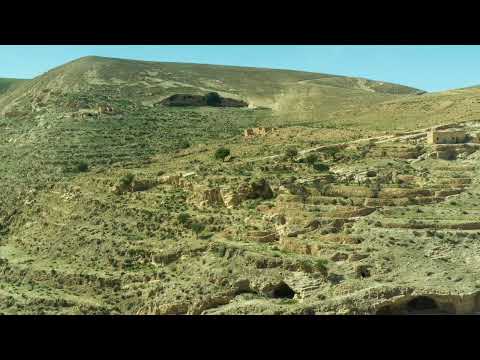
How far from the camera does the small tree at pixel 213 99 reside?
5116cm

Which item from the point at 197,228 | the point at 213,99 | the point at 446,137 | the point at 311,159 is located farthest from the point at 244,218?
the point at 213,99

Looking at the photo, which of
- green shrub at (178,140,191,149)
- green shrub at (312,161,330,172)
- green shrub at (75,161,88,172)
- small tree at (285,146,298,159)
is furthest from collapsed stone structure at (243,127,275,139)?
green shrub at (75,161,88,172)

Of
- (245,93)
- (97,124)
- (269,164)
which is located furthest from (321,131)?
(245,93)

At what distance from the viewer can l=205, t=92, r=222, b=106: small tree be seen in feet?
168

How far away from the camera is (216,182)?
79.5 ft

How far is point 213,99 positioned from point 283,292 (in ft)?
118

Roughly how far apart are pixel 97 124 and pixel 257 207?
20517 mm

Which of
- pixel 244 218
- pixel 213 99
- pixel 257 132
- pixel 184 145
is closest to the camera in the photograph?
pixel 244 218

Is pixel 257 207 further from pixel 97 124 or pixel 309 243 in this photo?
pixel 97 124

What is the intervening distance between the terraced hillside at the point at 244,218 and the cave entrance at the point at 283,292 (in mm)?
45

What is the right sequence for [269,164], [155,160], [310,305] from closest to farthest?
[310,305] < [269,164] < [155,160]

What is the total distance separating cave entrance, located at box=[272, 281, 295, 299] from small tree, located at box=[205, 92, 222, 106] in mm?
35123

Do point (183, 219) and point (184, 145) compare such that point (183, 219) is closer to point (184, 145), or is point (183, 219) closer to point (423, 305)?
point (423, 305)

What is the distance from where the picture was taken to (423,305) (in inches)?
625
